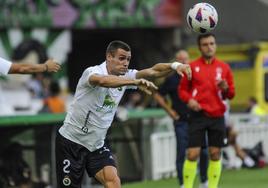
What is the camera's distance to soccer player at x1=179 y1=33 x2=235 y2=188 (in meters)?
13.3

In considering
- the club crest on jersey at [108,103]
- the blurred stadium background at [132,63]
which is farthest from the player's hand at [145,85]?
the blurred stadium background at [132,63]

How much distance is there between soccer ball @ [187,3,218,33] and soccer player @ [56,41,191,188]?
1.51m

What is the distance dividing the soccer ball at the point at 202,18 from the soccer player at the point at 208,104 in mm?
1330

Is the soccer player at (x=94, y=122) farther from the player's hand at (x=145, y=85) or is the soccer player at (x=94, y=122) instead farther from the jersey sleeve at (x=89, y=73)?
the player's hand at (x=145, y=85)

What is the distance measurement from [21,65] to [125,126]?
27.2 feet

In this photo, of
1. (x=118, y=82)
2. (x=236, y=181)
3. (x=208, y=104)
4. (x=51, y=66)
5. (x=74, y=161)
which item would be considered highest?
(x=51, y=66)

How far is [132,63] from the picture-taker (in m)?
34.2

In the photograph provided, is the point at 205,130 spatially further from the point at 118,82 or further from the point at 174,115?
the point at 118,82

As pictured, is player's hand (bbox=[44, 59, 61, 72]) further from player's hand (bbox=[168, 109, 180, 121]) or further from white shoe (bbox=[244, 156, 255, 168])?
white shoe (bbox=[244, 156, 255, 168])

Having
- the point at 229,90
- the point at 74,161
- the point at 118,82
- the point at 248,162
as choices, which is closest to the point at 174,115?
the point at 229,90

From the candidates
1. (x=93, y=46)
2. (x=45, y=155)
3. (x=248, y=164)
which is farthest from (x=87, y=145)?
(x=93, y=46)

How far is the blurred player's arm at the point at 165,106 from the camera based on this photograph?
47.0ft

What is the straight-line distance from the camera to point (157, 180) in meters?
17.8

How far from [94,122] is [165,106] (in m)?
3.92
